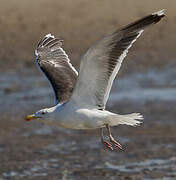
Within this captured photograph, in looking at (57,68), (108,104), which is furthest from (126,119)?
(108,104)

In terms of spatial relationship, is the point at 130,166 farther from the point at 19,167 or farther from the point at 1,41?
the point at 1,41

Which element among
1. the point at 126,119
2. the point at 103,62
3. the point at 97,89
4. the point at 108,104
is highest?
the point at 103,62

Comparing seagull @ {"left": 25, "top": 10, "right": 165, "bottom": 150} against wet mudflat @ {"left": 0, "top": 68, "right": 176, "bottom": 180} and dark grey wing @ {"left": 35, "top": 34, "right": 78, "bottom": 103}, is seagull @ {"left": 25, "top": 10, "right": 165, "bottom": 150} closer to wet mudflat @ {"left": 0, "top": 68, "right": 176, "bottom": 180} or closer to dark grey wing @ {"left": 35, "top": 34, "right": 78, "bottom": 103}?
dark grey wing @ {"left": 35, "top": 34, "right": 78, "bottom": 103}

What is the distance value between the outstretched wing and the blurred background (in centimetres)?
267

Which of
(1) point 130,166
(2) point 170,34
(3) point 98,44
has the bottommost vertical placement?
(1) point 130,166

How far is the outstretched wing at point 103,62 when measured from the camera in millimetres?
8188

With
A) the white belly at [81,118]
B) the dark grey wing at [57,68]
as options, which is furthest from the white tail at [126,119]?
the dark grey wing at [57,68]

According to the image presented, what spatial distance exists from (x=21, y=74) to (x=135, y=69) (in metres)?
2.97

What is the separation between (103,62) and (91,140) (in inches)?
183

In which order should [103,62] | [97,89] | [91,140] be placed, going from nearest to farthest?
1. [103,62]
2. [97,89]
3. [91,140]

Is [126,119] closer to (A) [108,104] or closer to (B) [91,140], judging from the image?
(B) [91,140]

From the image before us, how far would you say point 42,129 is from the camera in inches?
539

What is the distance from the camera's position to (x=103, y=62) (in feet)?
27.7

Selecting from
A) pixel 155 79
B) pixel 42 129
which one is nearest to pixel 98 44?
pixel 42 129
